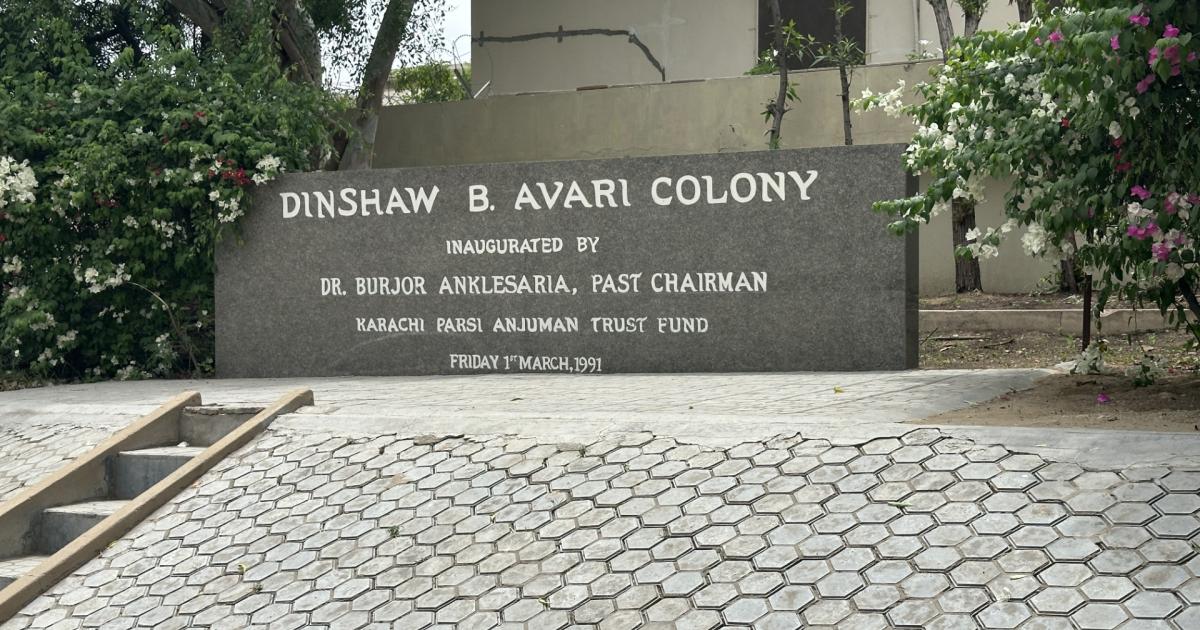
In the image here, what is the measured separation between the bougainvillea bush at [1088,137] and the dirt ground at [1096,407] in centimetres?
43

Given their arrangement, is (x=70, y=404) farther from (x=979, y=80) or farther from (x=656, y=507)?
(x=979, y=80)

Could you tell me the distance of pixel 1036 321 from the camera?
10.2m

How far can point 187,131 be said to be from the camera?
10.1 metres

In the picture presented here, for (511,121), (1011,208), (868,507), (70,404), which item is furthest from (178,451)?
(511,121)

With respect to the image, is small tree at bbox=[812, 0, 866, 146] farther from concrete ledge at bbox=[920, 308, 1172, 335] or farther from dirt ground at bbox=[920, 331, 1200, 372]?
dirt ground at bbox=[920, 331, 1200, 372]

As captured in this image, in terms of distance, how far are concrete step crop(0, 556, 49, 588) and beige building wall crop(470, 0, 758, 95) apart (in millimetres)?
9919

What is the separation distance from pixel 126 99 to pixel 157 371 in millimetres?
2200

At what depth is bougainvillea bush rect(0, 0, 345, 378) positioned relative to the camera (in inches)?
389

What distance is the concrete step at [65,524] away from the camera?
20.2 ft

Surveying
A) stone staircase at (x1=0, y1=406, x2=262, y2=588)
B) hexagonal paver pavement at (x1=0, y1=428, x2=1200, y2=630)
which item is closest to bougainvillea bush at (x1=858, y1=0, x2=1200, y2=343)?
hexagonal paver pavement at (x1=0, y1=428, x2=1200, y2=630)

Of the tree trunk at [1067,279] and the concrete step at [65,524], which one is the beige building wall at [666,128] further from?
the concrete step at [65,524]

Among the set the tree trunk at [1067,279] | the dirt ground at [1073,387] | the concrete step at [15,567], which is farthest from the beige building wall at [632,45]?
the concrete step at [15,567]

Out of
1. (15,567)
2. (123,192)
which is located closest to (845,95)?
(123,192)

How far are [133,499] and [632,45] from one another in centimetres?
961
